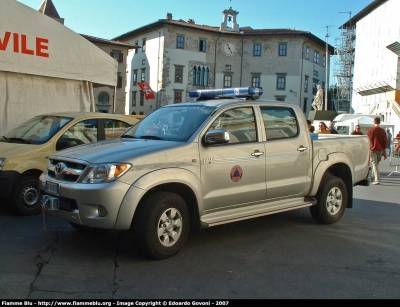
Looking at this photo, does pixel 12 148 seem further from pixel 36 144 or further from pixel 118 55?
pixel 118 55

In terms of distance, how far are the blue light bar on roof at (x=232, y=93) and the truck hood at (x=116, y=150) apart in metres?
1.59

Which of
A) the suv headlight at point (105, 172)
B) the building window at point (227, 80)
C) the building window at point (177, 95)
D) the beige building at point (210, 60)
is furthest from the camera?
the building window at point (227, 80)

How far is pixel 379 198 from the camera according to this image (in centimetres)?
973

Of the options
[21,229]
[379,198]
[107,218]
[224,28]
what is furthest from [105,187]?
[224,28]

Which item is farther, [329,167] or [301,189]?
[329,167]

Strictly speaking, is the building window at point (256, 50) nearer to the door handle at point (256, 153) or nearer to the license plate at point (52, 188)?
the door handle at point (256, 153)

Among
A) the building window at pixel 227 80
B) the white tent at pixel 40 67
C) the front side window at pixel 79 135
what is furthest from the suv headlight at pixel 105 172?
the building window at pixel 227 80

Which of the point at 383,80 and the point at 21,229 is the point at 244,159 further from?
the point at 383,80

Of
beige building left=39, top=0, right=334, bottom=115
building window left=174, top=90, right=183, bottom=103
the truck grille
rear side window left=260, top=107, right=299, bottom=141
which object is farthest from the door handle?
building window left=174, top=90, right=183, bottom=103

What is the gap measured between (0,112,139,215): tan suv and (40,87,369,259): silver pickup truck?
147 cm

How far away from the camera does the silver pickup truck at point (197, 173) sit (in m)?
4.62

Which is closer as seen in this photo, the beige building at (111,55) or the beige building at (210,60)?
the beige building at (111,55)

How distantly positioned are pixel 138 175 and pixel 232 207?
145cm

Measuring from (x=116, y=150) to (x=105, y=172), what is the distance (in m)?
0.40
